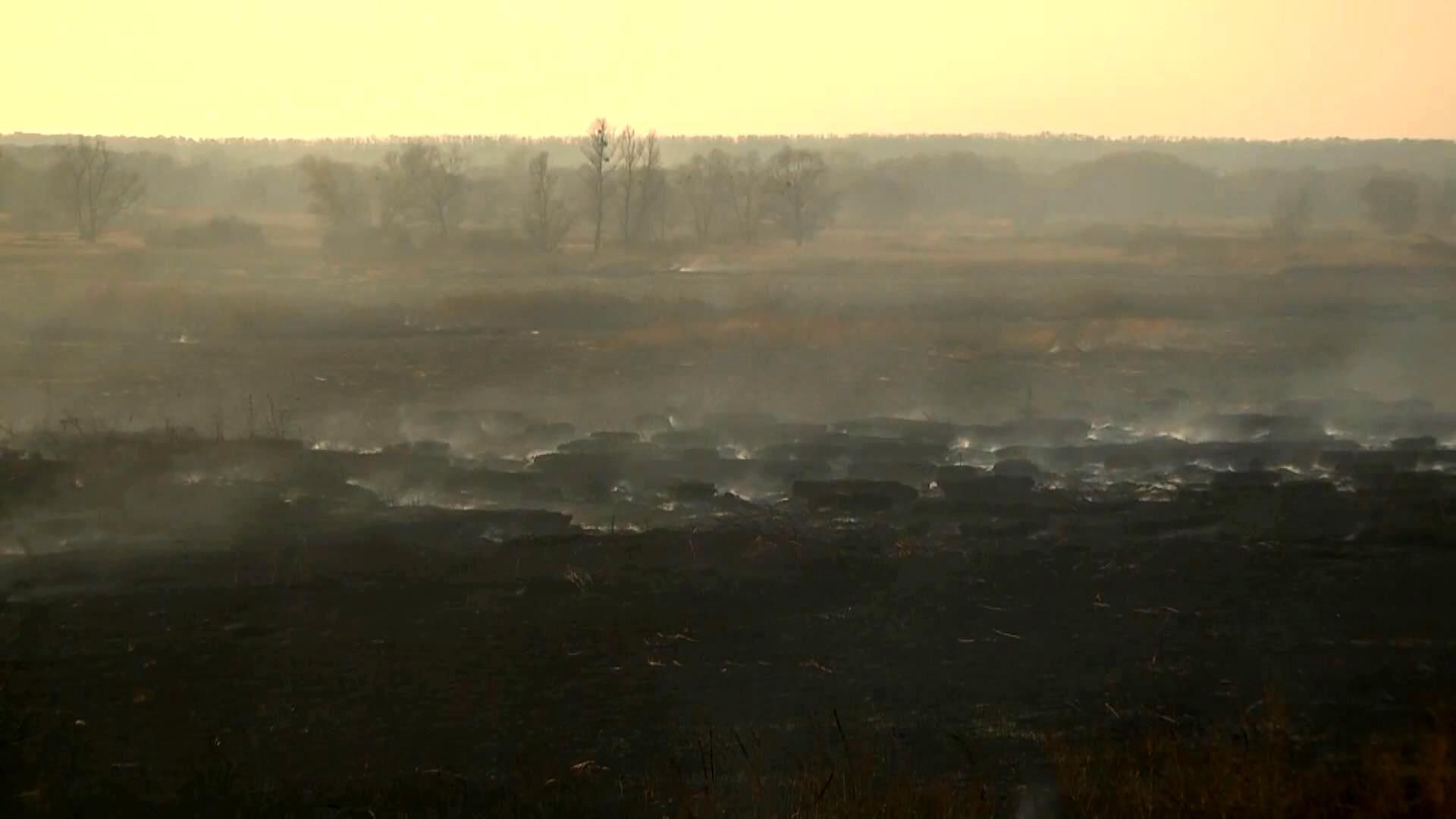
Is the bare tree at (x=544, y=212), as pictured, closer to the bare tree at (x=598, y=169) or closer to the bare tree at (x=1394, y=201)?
the bare tree at (x=598, y=169)

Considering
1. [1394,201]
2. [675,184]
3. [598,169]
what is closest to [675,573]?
[598,169]

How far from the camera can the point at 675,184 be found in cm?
2362

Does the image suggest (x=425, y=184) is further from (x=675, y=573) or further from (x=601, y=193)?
(x=675, y=573)

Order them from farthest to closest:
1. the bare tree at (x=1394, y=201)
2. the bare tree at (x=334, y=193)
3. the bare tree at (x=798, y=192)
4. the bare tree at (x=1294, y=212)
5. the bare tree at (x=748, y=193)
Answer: the bare tree at (x=798, y=192) → the bare tree at (x=748, y=193) → the bare tree at (x=1294, y=212) → the bare tree at (x=1394, y=201) → the bare tree at (x=334, y=193)

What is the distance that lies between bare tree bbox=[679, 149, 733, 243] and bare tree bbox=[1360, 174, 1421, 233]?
11.8m

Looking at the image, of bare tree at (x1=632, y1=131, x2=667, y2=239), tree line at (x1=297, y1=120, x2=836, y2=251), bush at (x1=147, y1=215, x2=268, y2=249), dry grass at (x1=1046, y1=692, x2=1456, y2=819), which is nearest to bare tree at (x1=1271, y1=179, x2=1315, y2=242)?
tree line at (x1=297, y1=120, x2=836, y2=251)

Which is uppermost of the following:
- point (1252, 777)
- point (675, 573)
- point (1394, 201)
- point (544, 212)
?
point (1394, 201)

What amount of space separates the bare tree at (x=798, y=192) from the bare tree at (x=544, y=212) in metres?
4.20

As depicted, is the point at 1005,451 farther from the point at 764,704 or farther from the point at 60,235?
the point at 60,235

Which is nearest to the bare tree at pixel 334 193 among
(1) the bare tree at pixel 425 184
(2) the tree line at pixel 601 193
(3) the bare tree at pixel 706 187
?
(2) the tree line at pixel 601 193

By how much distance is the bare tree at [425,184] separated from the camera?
2194 cm

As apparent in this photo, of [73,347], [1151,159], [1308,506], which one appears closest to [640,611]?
[1308,506]

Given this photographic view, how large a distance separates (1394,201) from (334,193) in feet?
62.2

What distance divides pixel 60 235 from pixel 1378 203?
870 inches
